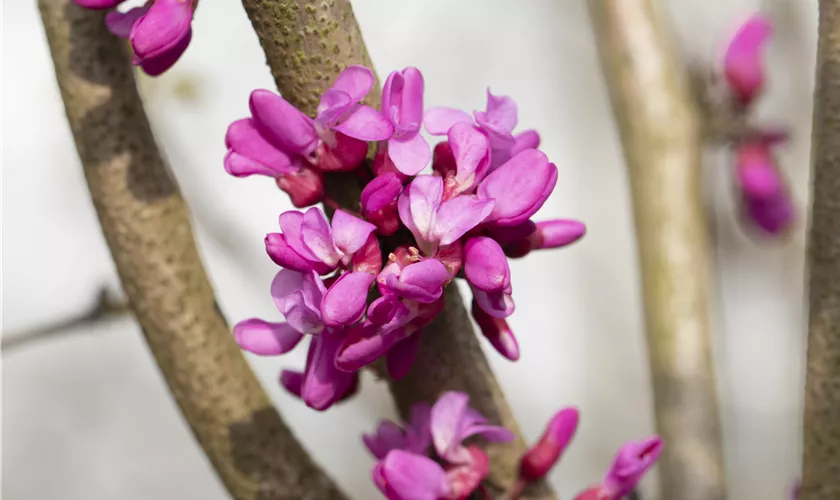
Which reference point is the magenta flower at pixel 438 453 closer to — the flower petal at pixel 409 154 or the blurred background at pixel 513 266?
the flower petal at pixel 409 154

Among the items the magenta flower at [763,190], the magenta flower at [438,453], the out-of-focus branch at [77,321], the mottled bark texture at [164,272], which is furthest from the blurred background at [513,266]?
the magenta flower at [438,453]

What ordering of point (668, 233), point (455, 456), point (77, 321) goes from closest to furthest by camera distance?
point (455, 456) → point (77, 321) → point (668, 233)

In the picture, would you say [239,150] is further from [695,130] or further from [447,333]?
[695,130]

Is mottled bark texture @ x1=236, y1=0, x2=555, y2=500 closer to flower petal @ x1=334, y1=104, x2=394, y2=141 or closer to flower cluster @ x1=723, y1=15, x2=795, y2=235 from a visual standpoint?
flower petal @ x1=334, y1=104, x2=394, y2=141

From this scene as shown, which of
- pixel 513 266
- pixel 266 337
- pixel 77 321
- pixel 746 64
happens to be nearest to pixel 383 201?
pixel 266 337

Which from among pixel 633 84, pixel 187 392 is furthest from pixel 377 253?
pixel 633 84

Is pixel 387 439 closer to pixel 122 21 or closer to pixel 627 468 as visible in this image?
pixel 627 468
